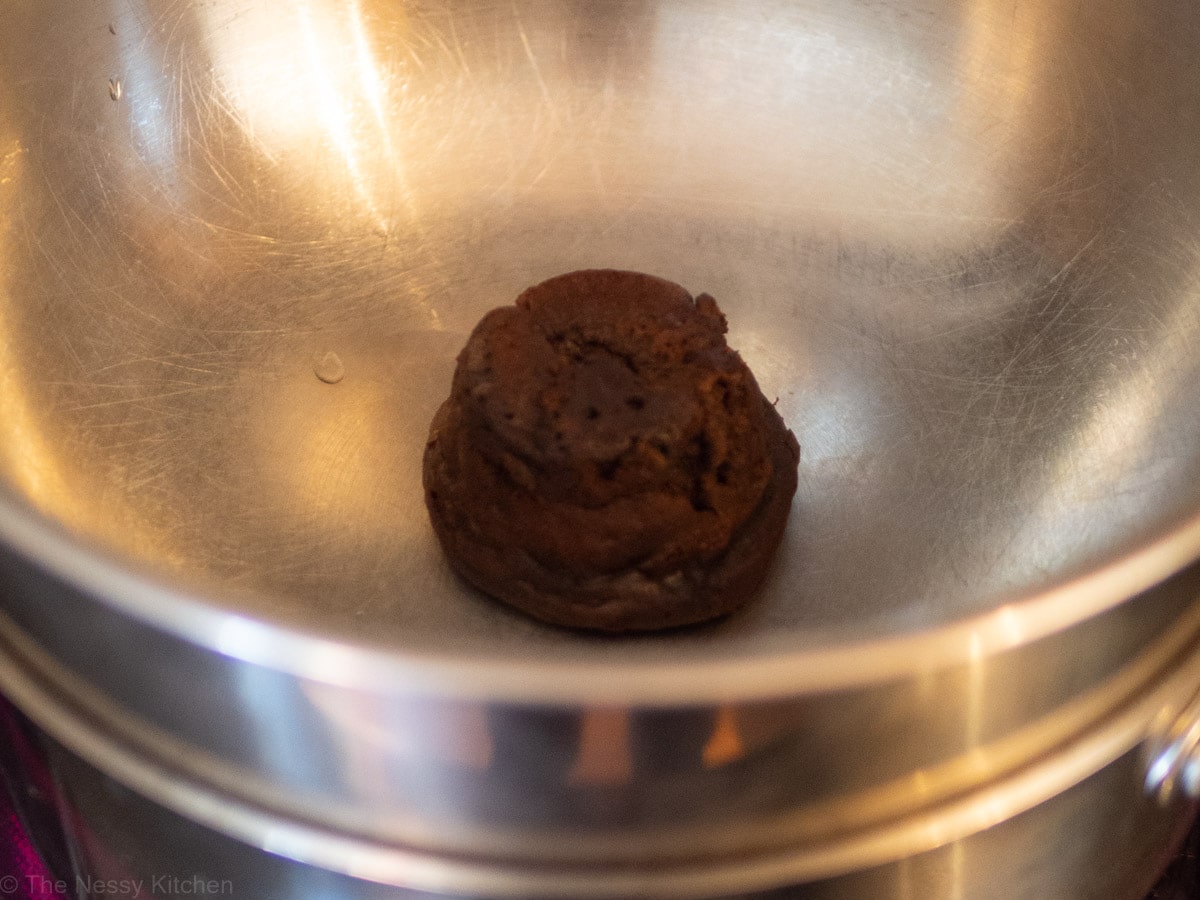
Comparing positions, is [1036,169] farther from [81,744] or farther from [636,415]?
[81,744]

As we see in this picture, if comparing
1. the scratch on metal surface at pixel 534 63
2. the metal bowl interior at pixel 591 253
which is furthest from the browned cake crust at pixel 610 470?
the scratch on metal surface at pixel 534 63

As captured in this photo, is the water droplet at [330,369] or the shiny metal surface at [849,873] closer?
the shiny metal surface at [849,873]

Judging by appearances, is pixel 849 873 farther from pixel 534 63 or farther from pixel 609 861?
pixel 534 63

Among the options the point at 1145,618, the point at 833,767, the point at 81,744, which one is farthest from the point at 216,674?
the point at 1145,618

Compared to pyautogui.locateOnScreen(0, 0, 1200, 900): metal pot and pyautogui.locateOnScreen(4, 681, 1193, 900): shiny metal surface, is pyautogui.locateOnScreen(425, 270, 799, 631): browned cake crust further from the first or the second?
pyautogui.locateOnScreen(4, 681, 1193, 900): shiny metal surface

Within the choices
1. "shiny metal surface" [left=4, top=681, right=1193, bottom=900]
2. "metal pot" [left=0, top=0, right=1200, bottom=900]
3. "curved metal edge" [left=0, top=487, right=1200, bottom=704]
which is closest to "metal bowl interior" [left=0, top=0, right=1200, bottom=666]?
"metal pot" [left=0, top=0, right=1200, bottom=900]

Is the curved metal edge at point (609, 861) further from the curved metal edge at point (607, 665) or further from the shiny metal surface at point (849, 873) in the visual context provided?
the curved metal edge at point (607, 665)

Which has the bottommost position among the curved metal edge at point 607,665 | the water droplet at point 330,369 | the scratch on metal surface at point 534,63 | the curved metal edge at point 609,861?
the curved metal edge at point 609,861

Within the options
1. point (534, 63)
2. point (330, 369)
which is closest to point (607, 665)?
point (330, 369)
